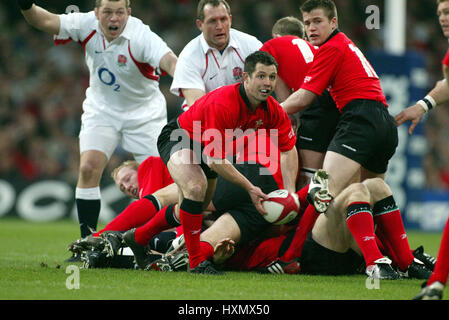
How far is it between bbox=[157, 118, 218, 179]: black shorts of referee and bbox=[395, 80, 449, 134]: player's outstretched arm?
1489 millimetres

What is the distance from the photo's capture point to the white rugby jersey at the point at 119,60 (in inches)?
271

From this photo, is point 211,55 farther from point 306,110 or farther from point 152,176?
point 152,176

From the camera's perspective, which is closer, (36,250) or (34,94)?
(36,250)

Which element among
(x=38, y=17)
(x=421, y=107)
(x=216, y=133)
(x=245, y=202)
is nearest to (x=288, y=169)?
(x=245, y=202)

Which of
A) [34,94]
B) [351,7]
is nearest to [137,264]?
[34,94]

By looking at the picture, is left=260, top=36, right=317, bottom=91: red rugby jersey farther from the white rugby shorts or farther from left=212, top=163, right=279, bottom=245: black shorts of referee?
the white rugby shorts

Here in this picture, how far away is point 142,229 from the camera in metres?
5.40

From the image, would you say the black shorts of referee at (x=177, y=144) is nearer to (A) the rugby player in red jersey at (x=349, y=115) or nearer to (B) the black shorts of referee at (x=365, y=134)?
(A) the rugby player in red jersey at (x=349, y=115)

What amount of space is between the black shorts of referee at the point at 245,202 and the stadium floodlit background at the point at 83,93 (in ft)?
18.5

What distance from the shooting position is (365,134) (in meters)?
5.26

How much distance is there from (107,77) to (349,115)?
8.95 ft

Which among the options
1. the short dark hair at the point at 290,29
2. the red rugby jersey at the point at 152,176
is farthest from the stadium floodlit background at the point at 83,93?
the red rugby jersey at the point at 152,176

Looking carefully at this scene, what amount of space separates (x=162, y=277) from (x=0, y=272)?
1.16 metres

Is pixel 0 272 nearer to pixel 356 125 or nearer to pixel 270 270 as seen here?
pixel 270 270
